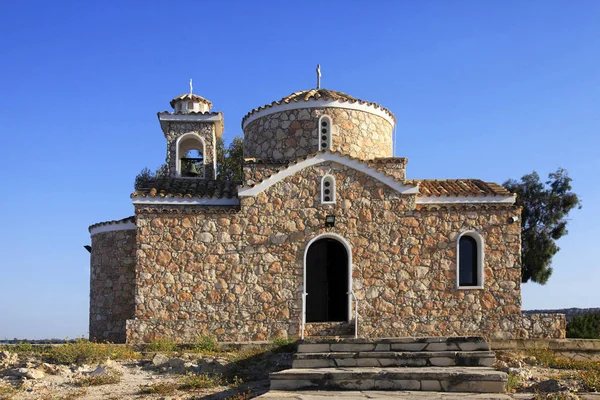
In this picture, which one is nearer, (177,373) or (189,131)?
(177,373)

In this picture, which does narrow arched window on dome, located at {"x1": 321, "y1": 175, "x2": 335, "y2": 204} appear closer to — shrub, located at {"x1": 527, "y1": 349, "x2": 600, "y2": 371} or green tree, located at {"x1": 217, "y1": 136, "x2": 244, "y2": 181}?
shrub, located at {"x1": 527, "y1": 349, "x2": 600, "y2": 371}

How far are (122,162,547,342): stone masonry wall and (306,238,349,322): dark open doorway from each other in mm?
367

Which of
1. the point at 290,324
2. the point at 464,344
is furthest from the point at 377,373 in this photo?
the point at 290,324

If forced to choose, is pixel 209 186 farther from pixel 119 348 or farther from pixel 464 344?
pixel 464 344

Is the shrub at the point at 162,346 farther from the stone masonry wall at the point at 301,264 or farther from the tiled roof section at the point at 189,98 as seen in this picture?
the tiled roof section at the point at 189,98

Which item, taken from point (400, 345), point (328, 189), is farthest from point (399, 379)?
point (328, 189)

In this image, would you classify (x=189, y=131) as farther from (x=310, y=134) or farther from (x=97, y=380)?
(x=97, y=380)

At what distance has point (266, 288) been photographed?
16797mm

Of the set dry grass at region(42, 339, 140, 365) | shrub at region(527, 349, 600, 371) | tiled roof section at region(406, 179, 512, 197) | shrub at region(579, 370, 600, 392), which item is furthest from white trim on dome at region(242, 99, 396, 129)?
shrub at region(579, 370, 600, 392)

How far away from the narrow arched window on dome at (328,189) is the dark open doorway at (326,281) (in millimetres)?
1020

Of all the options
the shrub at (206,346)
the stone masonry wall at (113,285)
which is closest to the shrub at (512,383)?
the shrub at (206,346)

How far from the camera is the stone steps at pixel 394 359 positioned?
1124 cm

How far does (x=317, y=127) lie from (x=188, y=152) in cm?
470

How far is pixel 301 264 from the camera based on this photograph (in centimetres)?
1681
